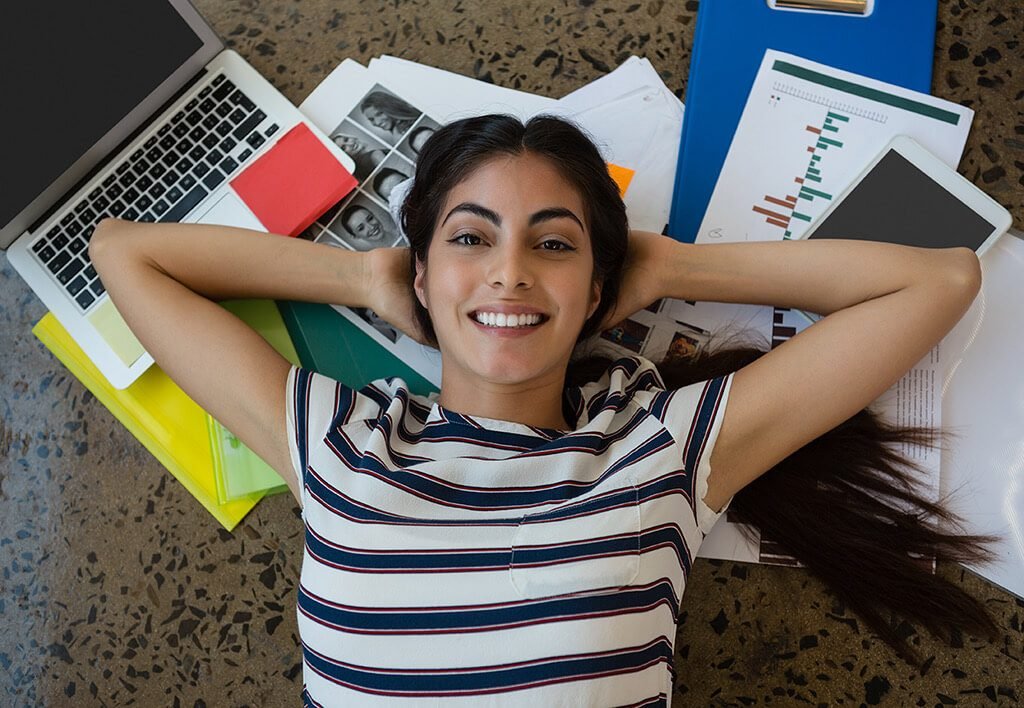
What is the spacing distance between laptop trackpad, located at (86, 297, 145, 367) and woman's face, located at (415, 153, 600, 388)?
1.40 ft

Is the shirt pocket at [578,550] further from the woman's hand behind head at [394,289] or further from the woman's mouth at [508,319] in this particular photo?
the woman's hand behind head at [394,289]

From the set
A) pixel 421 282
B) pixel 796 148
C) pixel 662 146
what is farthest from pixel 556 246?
pixel 796 148

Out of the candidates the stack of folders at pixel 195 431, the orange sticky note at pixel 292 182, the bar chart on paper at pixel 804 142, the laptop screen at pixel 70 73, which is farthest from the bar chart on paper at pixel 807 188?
the laptop screen at pixel 70 73

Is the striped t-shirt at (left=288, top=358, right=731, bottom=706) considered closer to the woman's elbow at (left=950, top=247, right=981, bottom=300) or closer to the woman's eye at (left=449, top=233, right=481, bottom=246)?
the woman's eye at (left=449, top=233, right=481, bottom=246)

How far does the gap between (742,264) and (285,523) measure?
0.67m

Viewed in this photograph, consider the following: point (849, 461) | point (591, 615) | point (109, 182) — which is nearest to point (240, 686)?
point (591, 615)

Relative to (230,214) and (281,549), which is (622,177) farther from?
(281,549)

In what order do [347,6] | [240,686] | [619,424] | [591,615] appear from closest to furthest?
[591,615]
[619,424]
[240,686]
[347,6]

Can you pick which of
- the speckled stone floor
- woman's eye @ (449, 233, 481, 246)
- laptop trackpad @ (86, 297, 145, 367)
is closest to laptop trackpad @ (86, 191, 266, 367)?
laptop trackpad @ (86, 297, 145, 367)

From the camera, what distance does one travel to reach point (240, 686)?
0.97 m

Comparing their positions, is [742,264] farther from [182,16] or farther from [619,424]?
[182,16]

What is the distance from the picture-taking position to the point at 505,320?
0.80 meters

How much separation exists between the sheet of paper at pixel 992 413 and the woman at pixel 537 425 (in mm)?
51

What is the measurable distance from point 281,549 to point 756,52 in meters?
0.93
